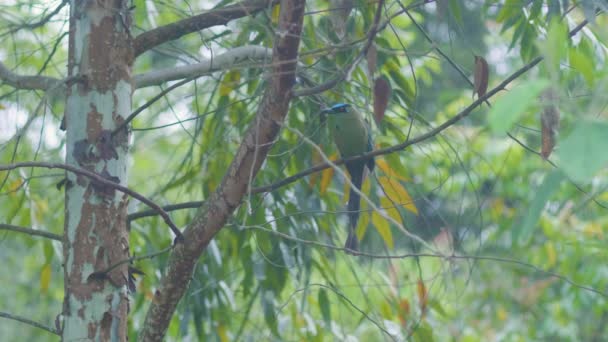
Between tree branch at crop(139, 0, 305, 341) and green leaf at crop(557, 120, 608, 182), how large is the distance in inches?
29.9

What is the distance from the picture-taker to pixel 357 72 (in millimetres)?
→ 2346

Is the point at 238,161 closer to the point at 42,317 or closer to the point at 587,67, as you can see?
the point at 587,67

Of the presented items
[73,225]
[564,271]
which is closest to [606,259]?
[564,271]

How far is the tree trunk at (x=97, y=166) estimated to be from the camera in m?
1.66

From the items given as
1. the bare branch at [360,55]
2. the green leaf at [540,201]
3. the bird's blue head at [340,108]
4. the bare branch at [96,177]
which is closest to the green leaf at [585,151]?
the green leaf at [540,201]

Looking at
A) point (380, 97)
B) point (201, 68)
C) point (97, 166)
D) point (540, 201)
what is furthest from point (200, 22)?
point (540, 201)

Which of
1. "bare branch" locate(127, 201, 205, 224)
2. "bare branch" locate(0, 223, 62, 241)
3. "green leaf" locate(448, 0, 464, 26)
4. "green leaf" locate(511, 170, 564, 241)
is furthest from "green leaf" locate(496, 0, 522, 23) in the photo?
"bare branch" locate(0, 223, 62, 241)

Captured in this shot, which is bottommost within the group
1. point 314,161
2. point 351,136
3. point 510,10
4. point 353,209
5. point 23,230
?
point 23,230

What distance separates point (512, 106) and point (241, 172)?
92cm

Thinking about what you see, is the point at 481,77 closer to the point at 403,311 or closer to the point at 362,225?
the point at 362,225

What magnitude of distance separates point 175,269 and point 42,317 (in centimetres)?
448

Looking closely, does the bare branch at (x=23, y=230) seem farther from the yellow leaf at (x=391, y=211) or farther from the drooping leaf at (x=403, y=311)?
the drooping leaf at (x=403, y=311)

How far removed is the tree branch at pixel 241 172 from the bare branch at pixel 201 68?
314 mm

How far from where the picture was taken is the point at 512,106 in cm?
72
